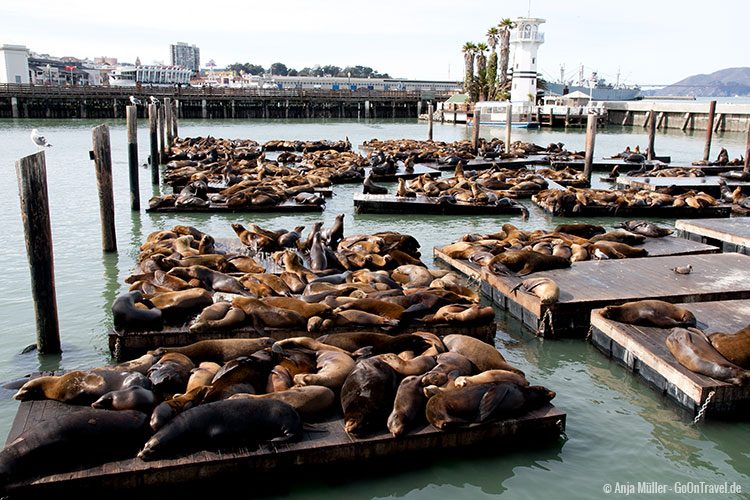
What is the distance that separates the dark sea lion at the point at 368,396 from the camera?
4.61m

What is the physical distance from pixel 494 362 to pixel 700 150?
111 feet

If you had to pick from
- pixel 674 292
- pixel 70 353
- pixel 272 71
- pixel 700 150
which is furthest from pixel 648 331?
pixel 272 71

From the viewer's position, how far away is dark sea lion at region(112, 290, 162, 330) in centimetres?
618

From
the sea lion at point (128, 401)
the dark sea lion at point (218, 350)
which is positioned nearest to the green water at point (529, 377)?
the sea lion at point (128, 401)

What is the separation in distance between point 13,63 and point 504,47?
5518 centimetres

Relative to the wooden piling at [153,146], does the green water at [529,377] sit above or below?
below

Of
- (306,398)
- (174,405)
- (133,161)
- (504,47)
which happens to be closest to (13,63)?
(504,47)

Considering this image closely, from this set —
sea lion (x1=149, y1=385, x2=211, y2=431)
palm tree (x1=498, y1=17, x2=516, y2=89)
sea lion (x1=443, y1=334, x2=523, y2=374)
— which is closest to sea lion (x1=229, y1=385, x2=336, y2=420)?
sea lion (x1=149, y1=385, x2=211, y2=431)

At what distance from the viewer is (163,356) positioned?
5238 mm

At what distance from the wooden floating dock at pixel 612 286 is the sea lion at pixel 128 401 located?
4262 mm

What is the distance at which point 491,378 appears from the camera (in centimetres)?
502

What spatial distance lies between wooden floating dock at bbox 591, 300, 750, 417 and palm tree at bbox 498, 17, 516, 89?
5564cm

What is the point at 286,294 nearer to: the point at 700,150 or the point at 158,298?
the point at 158,298

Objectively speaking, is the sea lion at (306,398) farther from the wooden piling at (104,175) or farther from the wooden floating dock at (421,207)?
the wooden floating dock at (421,207)
